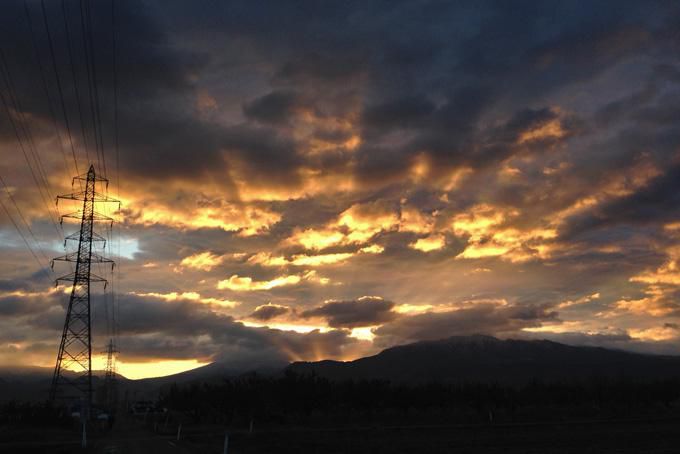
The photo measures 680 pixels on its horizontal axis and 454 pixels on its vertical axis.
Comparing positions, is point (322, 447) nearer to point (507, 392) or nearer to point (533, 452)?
point (533, 452)

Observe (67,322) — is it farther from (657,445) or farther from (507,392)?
(507,392)

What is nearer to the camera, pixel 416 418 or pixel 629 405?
pixel 416 418

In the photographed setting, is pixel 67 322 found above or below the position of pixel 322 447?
above

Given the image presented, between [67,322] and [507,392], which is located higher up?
[67,322]

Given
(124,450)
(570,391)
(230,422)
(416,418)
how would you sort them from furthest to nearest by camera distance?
1. (570,391)
2. (230,422)
3. (416,418)
4. (124,450)

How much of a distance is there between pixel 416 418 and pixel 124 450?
5292 centimetres

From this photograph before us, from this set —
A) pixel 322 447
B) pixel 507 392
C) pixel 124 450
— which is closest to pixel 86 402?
pixel 124 450

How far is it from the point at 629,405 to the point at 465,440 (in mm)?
69123

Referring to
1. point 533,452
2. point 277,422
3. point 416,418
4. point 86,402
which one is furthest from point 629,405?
point 86,402

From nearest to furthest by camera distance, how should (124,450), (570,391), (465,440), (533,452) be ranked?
1. (533,452)
2. (124,450)
3. (465,440)
4. (570,391)

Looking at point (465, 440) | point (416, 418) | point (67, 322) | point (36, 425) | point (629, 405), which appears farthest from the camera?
point (629, 405)

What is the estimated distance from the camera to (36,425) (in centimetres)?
7075

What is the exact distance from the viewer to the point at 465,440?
1864 inches

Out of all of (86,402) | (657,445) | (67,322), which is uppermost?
(67,322)
